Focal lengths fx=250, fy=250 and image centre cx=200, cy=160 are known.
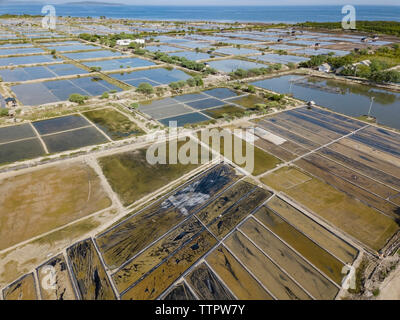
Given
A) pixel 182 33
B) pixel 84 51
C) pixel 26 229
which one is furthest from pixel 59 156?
pixel 182 33

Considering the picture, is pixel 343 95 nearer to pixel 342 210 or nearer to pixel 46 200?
pixel 342 210

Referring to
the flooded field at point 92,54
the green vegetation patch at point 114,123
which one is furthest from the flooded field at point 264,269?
the flooded field at point 92,54

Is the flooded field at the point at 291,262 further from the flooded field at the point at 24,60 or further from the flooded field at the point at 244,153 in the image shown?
the flooded field at the point at 24,60

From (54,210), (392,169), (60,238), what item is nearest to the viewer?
(60,238)

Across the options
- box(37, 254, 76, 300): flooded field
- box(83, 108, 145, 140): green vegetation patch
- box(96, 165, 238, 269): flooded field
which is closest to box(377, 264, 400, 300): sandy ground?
box(96, 165, 238, 269): flooded field

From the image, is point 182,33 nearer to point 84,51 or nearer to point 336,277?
point 84,51

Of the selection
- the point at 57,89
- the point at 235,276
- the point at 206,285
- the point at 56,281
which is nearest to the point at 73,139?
the point at 56,281
